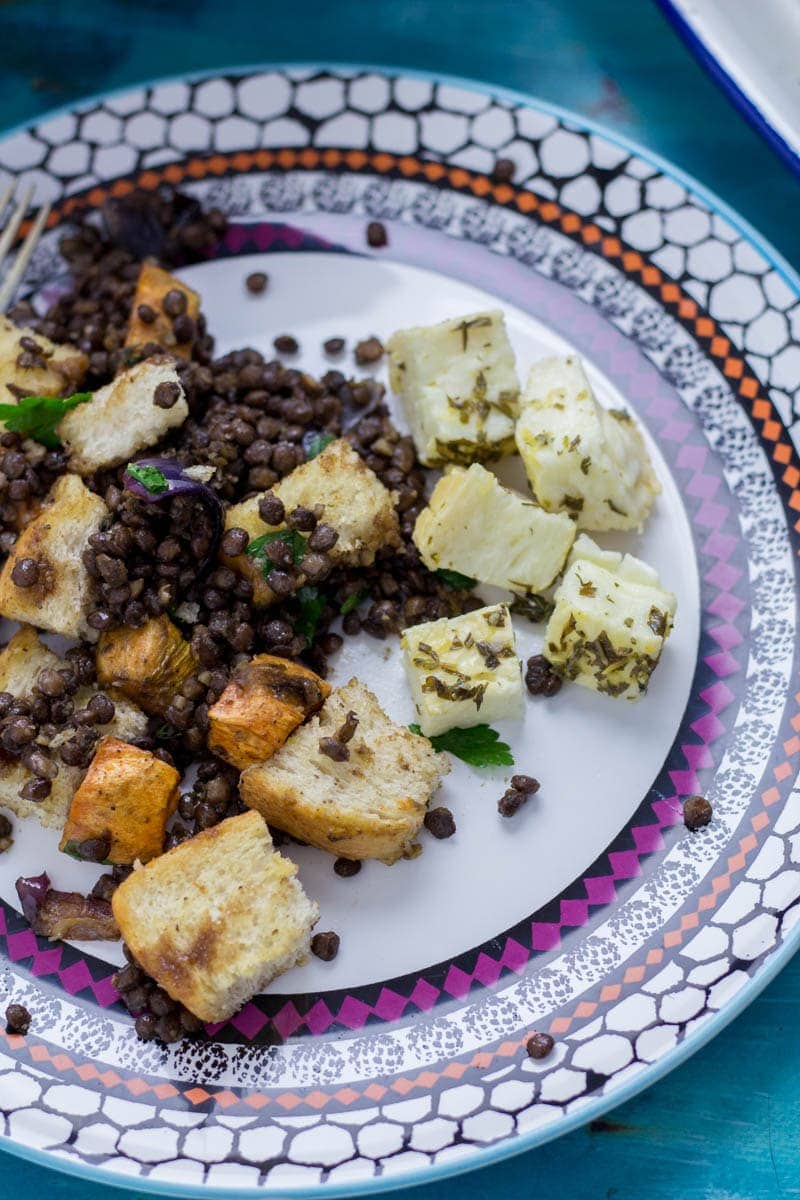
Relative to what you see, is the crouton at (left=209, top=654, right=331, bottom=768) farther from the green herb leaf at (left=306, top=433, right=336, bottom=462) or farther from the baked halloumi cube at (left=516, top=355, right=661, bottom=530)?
the baked halloumi cube at (left=516, top=355, right=661, bottom=530)

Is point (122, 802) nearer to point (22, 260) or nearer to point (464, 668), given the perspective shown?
point (464, 668)

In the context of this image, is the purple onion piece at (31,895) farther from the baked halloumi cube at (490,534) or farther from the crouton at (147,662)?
the baked halloumi cube at (490,534)

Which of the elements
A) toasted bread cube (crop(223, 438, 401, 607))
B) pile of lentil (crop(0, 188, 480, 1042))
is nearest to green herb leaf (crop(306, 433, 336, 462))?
pile of lentil (crop(0, 188, 480, 1042))

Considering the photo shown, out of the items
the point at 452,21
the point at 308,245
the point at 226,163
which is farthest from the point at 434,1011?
the point at 452,21

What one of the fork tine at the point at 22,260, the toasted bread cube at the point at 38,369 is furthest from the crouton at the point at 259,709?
the fork tine at the point at 22,260

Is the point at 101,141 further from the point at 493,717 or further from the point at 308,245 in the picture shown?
the point at 493,717
